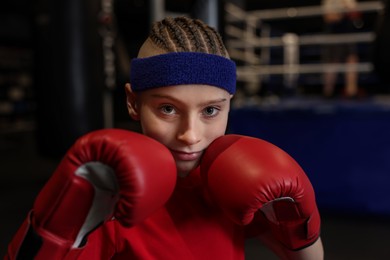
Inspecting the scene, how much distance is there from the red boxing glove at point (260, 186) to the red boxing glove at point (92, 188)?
0.10 metres

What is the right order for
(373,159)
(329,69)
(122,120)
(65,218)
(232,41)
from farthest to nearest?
1. (122,120)
2. (232,41)
3. (329,69)
4. (373,159)
5. (65,218)

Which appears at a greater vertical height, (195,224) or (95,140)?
(95,140)

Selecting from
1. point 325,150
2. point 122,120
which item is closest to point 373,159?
point 325,150

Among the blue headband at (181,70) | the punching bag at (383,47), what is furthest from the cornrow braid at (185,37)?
the punching bag at (383,47)

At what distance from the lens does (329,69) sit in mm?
3424

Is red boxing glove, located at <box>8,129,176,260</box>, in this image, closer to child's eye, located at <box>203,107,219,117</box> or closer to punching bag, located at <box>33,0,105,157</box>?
child's eye, located at <box>203,107,219,117</box>

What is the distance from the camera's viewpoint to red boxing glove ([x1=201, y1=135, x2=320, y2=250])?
0.60 metres

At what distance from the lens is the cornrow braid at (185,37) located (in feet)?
2.14

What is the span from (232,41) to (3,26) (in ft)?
14.8

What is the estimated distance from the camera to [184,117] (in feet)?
2.09

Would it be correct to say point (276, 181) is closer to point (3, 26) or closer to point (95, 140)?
point (95, 140)

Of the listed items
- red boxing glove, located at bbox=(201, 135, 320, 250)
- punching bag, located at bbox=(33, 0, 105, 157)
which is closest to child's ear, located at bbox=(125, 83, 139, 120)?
red boxing glove, located at bbox=(201, 135, 320, 250)

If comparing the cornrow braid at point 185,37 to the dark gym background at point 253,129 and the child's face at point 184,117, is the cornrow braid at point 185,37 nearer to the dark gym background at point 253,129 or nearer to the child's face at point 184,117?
the child's face at point 184,117

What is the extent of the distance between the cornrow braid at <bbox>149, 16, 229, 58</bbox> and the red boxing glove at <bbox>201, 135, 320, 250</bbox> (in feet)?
0.47
